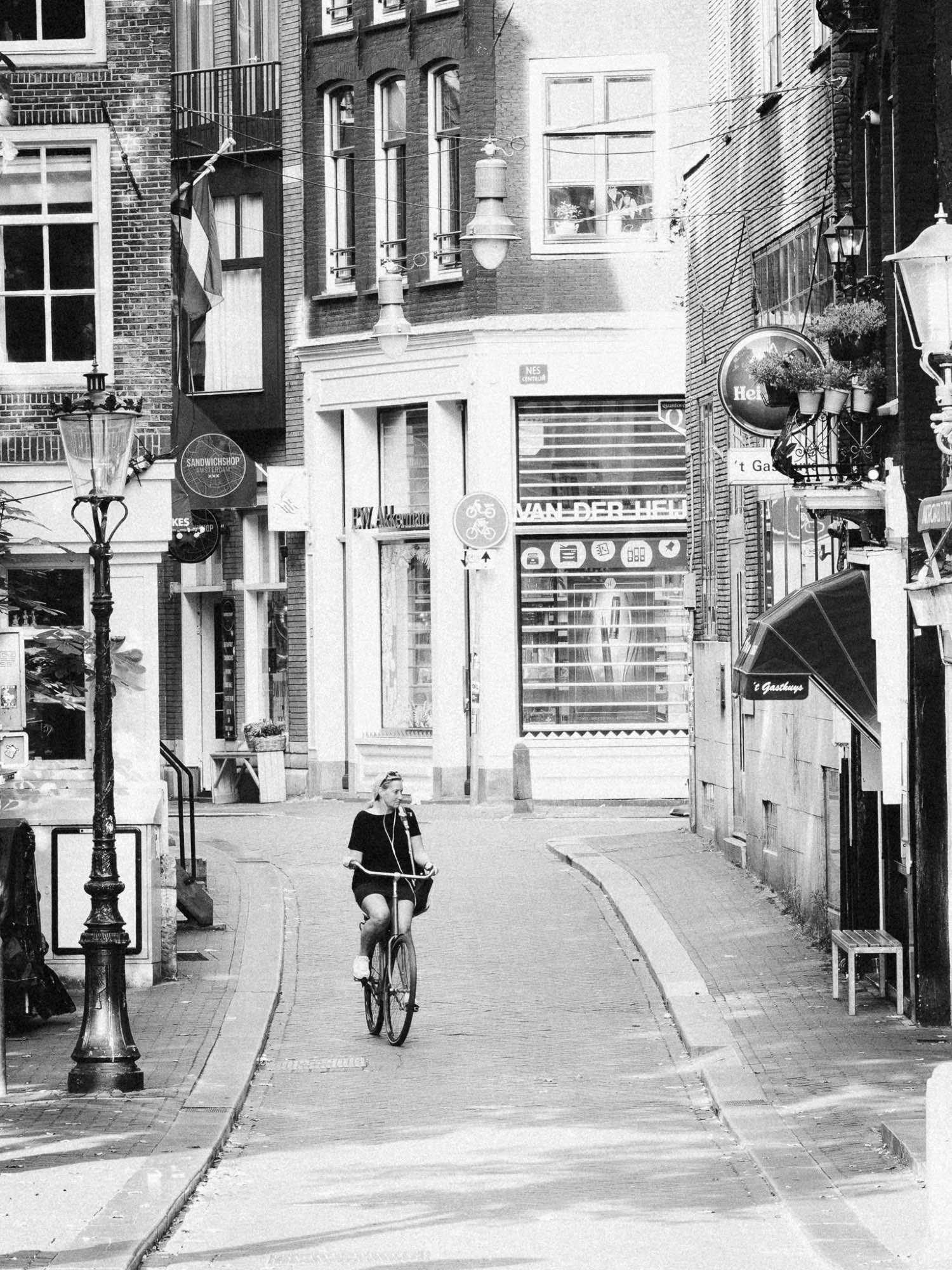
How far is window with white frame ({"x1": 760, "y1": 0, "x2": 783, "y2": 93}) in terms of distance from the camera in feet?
66.3

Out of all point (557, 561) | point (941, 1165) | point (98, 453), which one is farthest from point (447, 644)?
point (941, 1165)

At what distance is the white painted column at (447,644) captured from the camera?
29938 millimetres

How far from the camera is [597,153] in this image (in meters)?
30.1

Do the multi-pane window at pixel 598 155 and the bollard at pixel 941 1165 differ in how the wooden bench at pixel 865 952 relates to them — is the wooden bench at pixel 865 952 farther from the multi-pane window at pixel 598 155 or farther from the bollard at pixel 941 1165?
the multi-pane window at pixel 598 155

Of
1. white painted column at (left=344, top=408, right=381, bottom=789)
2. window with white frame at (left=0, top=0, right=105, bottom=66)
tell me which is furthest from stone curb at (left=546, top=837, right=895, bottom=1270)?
white painted column at (left=344, top=408, right=381, bottom=789)

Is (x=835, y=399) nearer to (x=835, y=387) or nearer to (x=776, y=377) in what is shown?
(x=835, y=387)

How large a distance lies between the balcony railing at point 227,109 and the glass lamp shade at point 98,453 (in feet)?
66.2

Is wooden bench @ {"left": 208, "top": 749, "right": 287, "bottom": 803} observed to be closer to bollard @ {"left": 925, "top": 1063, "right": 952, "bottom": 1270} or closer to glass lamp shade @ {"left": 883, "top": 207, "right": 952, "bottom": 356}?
glass lamp shade @ {"left": 883, "top": 207, "right": 952, "bottom": 356}

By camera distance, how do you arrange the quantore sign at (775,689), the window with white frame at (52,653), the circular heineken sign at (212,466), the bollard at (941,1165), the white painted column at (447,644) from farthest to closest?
the circular heineken sign at (212,466) < the white painted column at (447,644) < the window with white frame at (52,653) < the quantore sign at (775,689) < the bollard at (941,1165)

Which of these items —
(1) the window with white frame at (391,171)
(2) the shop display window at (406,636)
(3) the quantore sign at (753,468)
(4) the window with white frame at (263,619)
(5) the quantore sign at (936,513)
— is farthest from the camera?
A: (4) the window with white frame at (263,619)

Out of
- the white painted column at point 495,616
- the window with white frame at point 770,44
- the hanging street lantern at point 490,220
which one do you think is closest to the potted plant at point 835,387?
the window with white frame at point 770,44

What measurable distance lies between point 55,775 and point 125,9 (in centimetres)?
574

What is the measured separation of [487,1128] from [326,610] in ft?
67.6

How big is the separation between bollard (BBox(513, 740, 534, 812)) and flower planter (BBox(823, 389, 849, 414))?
45.8 ft
